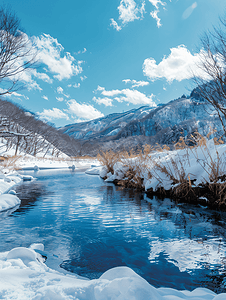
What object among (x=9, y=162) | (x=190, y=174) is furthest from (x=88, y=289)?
(x=9, y=162)

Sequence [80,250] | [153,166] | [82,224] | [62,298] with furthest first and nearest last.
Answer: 1. [153,166]
2. [82,224]
3. [80,250]
4. [62,298]

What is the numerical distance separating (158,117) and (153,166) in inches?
3601

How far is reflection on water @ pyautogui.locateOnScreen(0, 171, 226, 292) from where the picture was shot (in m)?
2.04

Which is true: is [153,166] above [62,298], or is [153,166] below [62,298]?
above

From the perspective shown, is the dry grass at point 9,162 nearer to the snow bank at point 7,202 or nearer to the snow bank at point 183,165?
the snow bank at point 7,202

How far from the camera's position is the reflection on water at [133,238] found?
80.4 inches

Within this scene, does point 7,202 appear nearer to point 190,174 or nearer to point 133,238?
point 133,238

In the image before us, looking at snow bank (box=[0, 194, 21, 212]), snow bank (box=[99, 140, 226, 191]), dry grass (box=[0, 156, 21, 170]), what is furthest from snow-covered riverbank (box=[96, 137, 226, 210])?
dry grass (box=[0, 156, 21, 170])

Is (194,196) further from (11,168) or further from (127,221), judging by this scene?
(11,168)

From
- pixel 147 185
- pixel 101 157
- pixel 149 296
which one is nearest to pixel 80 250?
pixel 149 296

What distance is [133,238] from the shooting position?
292 cm

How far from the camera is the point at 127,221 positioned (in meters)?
3.74

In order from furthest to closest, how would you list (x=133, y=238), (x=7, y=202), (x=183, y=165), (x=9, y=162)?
(x=9, y=162), (x=183, y=165), (x=7, y=202), (x=133, y=238)

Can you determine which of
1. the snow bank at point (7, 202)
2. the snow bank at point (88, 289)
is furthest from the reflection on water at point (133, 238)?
the snow bank at point (88, 289)
